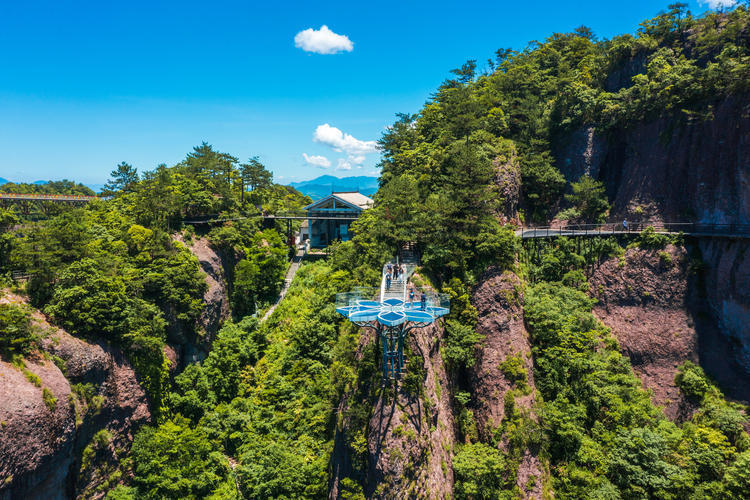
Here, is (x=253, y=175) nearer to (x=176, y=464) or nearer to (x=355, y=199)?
(x=355, y=199)

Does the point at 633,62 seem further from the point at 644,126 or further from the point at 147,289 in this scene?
the point at 147,289

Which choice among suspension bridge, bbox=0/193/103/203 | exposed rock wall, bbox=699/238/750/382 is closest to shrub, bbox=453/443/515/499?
exposed rock wall, bbox=699/238/750/382

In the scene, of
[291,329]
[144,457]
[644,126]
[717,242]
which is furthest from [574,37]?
[144,457]

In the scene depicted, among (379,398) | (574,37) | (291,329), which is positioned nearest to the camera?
(379,398)

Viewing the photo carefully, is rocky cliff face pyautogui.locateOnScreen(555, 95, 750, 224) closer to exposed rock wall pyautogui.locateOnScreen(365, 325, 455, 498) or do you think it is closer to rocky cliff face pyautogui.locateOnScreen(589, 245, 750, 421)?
rocky cliff face pyautogui.locateOnScreen(589, 245, 750, 421)

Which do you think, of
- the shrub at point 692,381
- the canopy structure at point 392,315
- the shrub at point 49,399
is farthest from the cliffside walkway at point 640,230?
the shrub at point 49,399

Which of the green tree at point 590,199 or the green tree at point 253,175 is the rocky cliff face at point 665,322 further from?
the green tree at point 253,175
